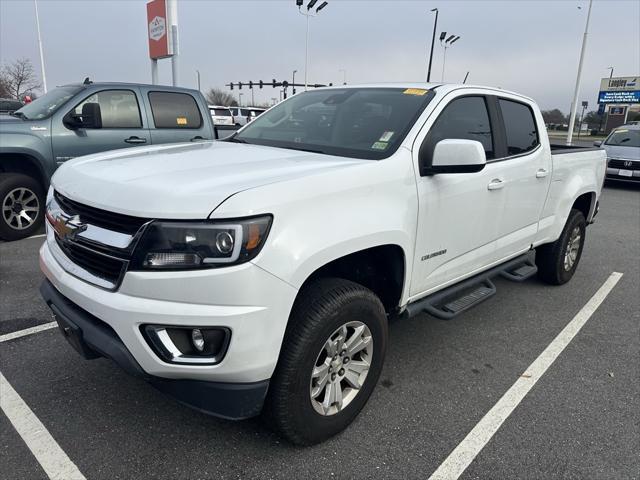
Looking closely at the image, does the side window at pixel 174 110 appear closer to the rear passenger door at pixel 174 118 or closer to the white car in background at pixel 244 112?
the rear passenger door at pixel 174 118

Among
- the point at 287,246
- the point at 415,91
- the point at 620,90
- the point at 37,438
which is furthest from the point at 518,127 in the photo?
the point at 620,90

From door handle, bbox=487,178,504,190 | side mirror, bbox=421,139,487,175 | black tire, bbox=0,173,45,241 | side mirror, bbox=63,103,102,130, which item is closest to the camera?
side mirror, bbox=421,139,487,175

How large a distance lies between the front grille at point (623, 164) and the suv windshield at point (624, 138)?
0.70 m

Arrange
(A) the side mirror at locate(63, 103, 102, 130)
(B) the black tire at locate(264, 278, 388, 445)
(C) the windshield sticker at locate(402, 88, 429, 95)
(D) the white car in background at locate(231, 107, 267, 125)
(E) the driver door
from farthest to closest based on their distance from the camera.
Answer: (D) the white car in background at locate(231, 107, 267, 125), (E) the driver door, (A) the side mirror at locate(63, 103, 102, 130), (C) the windshield sticker at locate(402, 88, 429, 95), (B) the black tire at locate(264, 278, 388, 445)

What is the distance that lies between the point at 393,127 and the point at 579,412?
79.0 inches

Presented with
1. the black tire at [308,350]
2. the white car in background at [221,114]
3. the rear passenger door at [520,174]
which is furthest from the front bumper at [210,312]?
the white car in background at [221,114]

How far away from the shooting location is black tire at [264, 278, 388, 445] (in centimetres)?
216

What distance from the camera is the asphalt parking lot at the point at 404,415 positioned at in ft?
7.75

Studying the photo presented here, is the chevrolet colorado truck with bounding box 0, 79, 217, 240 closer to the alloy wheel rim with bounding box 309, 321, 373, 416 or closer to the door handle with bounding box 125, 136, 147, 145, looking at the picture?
the door handle with bounding box 125, 136, 147, 145

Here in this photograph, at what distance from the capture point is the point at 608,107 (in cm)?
5641

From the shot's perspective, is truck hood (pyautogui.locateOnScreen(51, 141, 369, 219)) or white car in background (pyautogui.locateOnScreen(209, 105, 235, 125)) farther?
white car in background (pyautogui.locateOnScreen(209, 105, 235, 125))

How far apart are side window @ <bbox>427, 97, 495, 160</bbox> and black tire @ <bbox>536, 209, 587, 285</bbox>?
1795 mm

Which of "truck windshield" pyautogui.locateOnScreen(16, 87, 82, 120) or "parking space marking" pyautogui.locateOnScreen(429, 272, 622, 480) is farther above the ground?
"truck windshield" pyautogui.locateOnScreen(16, 87, 82, 120)

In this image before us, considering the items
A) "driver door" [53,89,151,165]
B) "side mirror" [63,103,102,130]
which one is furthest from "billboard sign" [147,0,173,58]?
"side mirror" [63,103,102,130]
